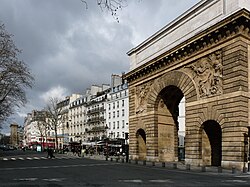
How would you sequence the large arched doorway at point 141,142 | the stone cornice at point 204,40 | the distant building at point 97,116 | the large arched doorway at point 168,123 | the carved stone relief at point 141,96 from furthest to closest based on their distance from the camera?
the distant building at point 97,116, the large arched doorway at point 141,142, the carved stone relief at point 141,96, the large arched doorway at point 168,123, the stone cornice at point 204,40

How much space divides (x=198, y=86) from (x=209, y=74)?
1.73m

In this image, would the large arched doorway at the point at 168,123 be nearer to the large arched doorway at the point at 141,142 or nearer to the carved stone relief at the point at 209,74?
the large arched doorway at the point at 141,142

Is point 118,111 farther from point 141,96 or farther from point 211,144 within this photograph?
point 211,144

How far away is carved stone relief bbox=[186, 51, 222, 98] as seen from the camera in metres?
28.4

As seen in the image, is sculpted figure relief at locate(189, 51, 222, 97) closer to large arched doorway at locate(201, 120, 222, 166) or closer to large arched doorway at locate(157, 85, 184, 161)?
large arched doorway at locate(201, 120, 222, 166)

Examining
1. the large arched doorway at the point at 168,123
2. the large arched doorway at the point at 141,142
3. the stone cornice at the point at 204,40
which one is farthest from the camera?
the large arched doorway at the point at 141,142

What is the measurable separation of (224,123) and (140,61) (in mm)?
18144

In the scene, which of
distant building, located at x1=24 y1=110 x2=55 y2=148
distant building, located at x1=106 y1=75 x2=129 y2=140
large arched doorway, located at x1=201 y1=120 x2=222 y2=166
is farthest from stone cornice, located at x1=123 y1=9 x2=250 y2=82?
distant building, located at x1=24 y1=110 x2=55 y2=148

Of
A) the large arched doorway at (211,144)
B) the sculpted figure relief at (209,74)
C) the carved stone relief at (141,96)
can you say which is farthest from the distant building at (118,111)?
the sculpted figure relief at (209,74)

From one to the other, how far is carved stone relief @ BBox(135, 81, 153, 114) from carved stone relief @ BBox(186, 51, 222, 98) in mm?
9111

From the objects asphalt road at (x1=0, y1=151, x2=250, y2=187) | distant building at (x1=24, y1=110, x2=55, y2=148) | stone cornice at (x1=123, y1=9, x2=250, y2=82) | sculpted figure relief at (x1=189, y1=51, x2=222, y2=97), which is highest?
stone cornice at (x1=123, y1=9, x2=250, y2=82)

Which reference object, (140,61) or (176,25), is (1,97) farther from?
(176,25)

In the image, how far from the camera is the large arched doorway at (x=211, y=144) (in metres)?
30.6

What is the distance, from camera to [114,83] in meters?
90.8
